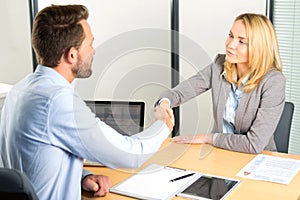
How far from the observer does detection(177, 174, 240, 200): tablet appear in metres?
1.78

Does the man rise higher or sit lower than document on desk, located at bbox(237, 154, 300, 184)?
higher

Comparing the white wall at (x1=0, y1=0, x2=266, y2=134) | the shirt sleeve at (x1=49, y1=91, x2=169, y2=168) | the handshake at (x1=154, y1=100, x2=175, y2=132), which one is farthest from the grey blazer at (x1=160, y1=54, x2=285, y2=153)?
the white wall at (x1=0, y1=0, x2=266, y2=134)

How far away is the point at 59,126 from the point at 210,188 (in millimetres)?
626

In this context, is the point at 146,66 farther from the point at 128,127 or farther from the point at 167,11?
the point at 128,127

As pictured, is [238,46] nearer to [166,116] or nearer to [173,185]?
[166,116]

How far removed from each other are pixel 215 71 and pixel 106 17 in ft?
→ 4.90

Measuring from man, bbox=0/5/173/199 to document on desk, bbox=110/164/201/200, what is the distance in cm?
15

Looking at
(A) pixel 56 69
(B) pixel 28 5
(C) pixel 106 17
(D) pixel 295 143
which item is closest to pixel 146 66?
(C) pixel 106 17

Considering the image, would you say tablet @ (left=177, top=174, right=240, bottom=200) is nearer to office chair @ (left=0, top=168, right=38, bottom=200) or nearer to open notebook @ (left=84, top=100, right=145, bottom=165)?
open notebook @ (left=84, top=100, right=145, bottom=165)

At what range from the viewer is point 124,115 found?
2135mm

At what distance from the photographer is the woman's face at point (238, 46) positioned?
2461mm

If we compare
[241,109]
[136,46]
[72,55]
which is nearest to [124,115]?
[72,55]

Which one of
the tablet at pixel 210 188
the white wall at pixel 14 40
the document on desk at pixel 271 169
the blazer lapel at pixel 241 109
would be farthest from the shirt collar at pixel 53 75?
the white wall at pixel 14 40

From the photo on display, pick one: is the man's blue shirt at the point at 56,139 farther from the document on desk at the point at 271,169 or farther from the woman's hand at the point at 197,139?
the woman's hand at the point at 197,139
